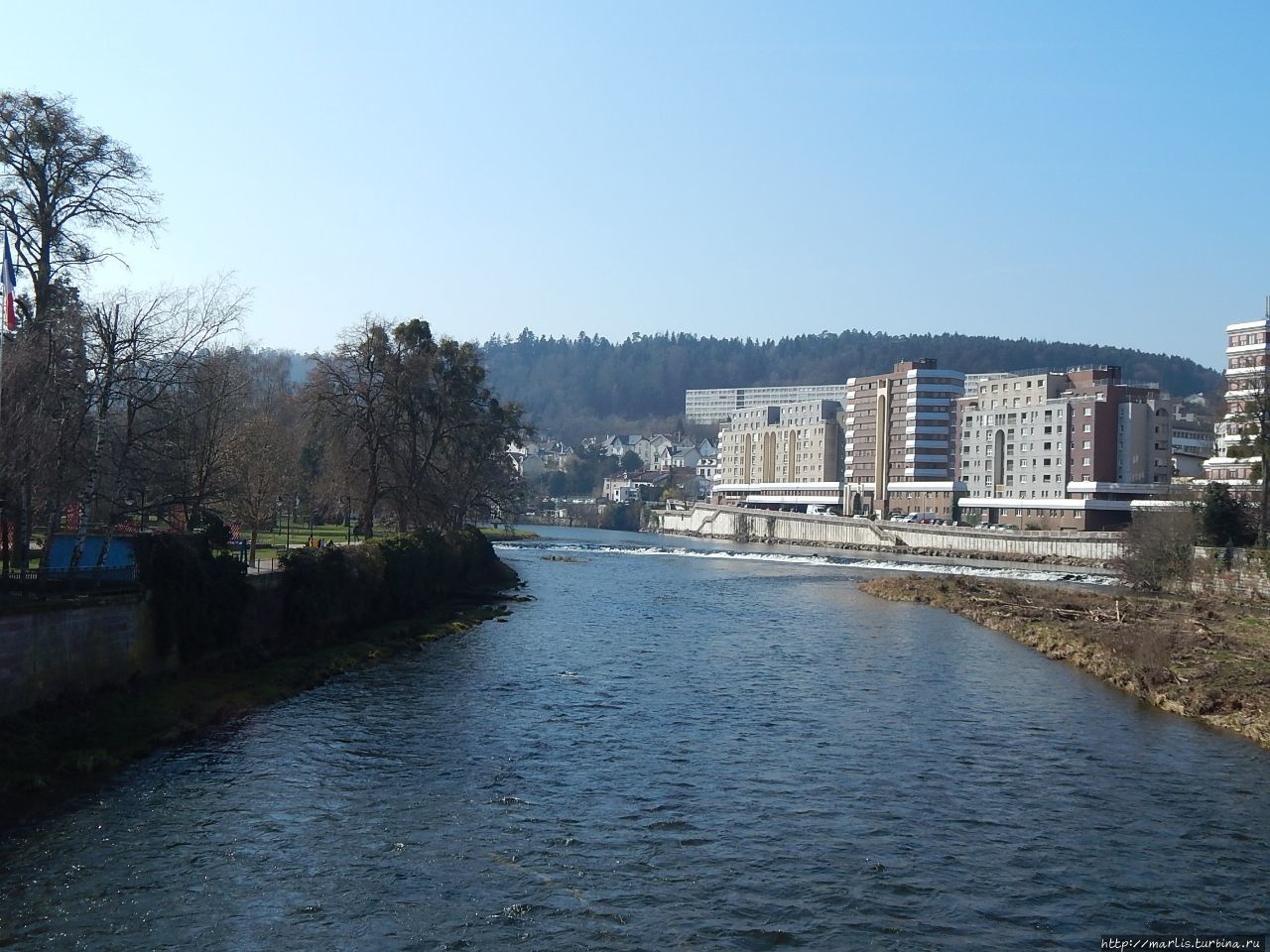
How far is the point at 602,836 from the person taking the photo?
63.9 feet

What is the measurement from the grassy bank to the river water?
887 millimetres

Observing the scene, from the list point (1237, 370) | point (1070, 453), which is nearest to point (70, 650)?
point (1237, 370)

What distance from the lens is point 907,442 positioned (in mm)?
157000

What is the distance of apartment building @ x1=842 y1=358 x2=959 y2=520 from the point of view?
154 meters

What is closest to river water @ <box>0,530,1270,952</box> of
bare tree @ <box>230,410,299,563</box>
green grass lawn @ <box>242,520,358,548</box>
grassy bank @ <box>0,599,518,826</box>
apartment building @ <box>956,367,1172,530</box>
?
grassy bank @ <box>0,599,518,826</box>

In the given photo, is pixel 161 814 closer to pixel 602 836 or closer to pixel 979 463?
pixel 602 836

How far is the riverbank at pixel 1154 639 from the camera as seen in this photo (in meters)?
31.2

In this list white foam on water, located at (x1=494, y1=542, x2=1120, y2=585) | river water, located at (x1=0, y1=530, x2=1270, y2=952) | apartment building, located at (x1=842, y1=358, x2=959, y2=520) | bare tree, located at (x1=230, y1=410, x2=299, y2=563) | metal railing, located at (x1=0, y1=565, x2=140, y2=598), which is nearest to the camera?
river water, located at (x1=0, y1=530, x2=1270, y2=952)

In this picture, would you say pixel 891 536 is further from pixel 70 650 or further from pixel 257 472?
pixel 70 650

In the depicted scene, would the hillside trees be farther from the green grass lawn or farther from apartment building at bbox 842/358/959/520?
apartment building at bbox 842/358/959/520

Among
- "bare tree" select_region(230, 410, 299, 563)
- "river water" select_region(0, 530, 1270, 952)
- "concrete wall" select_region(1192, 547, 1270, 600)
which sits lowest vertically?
"river water" select_region(0, 530, 1270, 952)

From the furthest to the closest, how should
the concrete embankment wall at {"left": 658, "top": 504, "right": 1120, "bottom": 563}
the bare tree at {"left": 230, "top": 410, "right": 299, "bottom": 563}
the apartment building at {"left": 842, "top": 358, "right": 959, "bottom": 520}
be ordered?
1. the apartment building at {"left": 842, "top": 358, "right": 959, "bottom": 520}
2. the concrete embankment wall at {"left": 658, "top": 504, "right": 1120, "bottom": 563}
3. the bare tree at {"left": 230, "top": 410, "right": 299, "bottom": 563}

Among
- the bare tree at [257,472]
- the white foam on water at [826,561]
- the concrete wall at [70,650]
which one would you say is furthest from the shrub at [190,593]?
the white foam on water at [826,561]

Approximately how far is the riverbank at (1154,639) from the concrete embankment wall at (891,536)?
23.3 m
